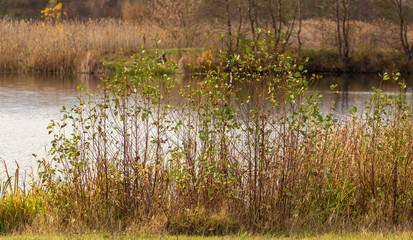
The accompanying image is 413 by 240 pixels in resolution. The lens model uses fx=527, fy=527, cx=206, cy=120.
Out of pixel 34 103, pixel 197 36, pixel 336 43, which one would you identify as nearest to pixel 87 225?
pixel 34 103

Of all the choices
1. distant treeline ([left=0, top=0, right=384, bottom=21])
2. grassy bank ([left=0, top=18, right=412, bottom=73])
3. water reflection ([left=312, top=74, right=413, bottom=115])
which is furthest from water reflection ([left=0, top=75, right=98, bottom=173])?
distant treeline ([left=0, top=0, right=384, bottom=21])

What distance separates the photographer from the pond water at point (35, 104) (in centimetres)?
959

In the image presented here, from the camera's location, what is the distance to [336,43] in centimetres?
3044

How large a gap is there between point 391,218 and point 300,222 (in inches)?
43.1

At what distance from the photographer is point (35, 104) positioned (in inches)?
609

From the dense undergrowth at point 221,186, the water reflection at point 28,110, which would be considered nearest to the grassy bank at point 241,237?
the dense undergrowth at point 221,186

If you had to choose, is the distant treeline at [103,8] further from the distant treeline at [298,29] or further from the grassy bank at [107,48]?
the grassy bank at [107,48]

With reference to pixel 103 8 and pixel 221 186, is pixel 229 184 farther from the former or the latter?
pixel 103 8

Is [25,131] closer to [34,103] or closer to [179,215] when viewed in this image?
[34,103]

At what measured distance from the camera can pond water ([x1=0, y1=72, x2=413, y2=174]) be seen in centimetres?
959

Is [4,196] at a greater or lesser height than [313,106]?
lesser

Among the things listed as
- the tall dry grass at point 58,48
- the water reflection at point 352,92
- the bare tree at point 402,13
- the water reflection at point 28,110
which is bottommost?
the water reflection at point 28,110

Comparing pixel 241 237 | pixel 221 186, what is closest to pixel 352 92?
pixel 221 186

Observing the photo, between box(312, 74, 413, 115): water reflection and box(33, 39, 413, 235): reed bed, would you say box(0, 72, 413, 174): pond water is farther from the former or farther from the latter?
box(33, 39, 413, 235): reed bed
